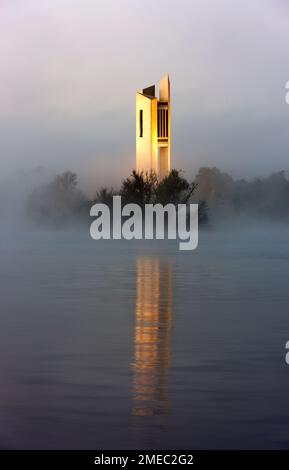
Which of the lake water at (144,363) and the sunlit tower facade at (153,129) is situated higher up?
the sunlit tower facade at (153,129)

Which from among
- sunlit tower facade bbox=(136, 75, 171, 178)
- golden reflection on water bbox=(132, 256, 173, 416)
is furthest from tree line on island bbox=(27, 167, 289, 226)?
golden reflection on water bbox=(132, 256, 173, 416)

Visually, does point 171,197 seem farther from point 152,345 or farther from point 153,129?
point 152,345

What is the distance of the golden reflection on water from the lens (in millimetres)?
7242

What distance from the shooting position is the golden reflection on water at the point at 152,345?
285 inches

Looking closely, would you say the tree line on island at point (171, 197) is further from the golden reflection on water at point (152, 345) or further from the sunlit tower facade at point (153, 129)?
the golden reflection on water at point (152, 345)

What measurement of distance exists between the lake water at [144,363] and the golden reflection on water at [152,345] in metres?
0.01

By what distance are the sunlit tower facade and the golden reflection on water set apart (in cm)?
3246

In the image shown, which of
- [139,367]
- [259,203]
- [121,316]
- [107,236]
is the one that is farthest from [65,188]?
[139,367]

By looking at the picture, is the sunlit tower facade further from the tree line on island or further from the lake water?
the lake water

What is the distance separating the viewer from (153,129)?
5153 cm

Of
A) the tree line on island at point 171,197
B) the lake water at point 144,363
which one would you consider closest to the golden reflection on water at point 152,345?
the lake water at point 144,363

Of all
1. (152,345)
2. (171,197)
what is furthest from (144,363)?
(171,197)

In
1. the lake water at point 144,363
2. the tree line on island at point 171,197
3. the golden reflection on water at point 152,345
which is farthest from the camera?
the tree line on island at point 171,197
